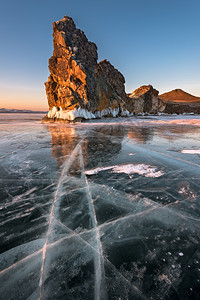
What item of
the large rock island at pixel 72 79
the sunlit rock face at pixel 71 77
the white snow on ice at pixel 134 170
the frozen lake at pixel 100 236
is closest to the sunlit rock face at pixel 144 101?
the large rock island at pixel 72 79

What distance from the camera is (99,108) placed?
97.7 ft

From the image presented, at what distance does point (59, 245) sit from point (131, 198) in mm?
1417

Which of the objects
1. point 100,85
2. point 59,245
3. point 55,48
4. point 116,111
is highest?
point 55,48

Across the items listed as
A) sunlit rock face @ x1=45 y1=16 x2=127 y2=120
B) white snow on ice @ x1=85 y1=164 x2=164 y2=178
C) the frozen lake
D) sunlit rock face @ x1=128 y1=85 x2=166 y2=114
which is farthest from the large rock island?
sunlit rock face @ x1=128 y1=85 x2=166 y2=114

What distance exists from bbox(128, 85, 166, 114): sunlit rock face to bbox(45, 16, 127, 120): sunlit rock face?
2402cm

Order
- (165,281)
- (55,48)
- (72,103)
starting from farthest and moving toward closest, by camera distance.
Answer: (55,48), (72,103), (165,281)

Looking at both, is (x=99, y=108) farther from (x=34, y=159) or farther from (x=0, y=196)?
(x=0, y=196)

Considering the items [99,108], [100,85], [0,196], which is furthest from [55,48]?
[0,196]

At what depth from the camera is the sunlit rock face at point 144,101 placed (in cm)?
5108

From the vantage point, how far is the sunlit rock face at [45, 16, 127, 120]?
24.1m

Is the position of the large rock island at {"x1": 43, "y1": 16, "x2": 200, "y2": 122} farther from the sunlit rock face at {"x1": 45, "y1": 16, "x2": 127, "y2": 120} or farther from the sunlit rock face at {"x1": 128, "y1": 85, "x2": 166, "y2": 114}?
the sunlit rock face at {"x1": 128, "y1": 85, "x2": 166, "y2": 114}

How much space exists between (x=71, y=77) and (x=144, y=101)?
3745 centimetres

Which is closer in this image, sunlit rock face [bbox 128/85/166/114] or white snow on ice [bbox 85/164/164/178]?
white snow on ice [bbox 85/164/164/178]

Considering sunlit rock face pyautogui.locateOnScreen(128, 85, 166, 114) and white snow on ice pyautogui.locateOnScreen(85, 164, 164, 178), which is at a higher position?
sunlit rock face pyautogui.locateOnScreen(128, 85, 166, 114)
